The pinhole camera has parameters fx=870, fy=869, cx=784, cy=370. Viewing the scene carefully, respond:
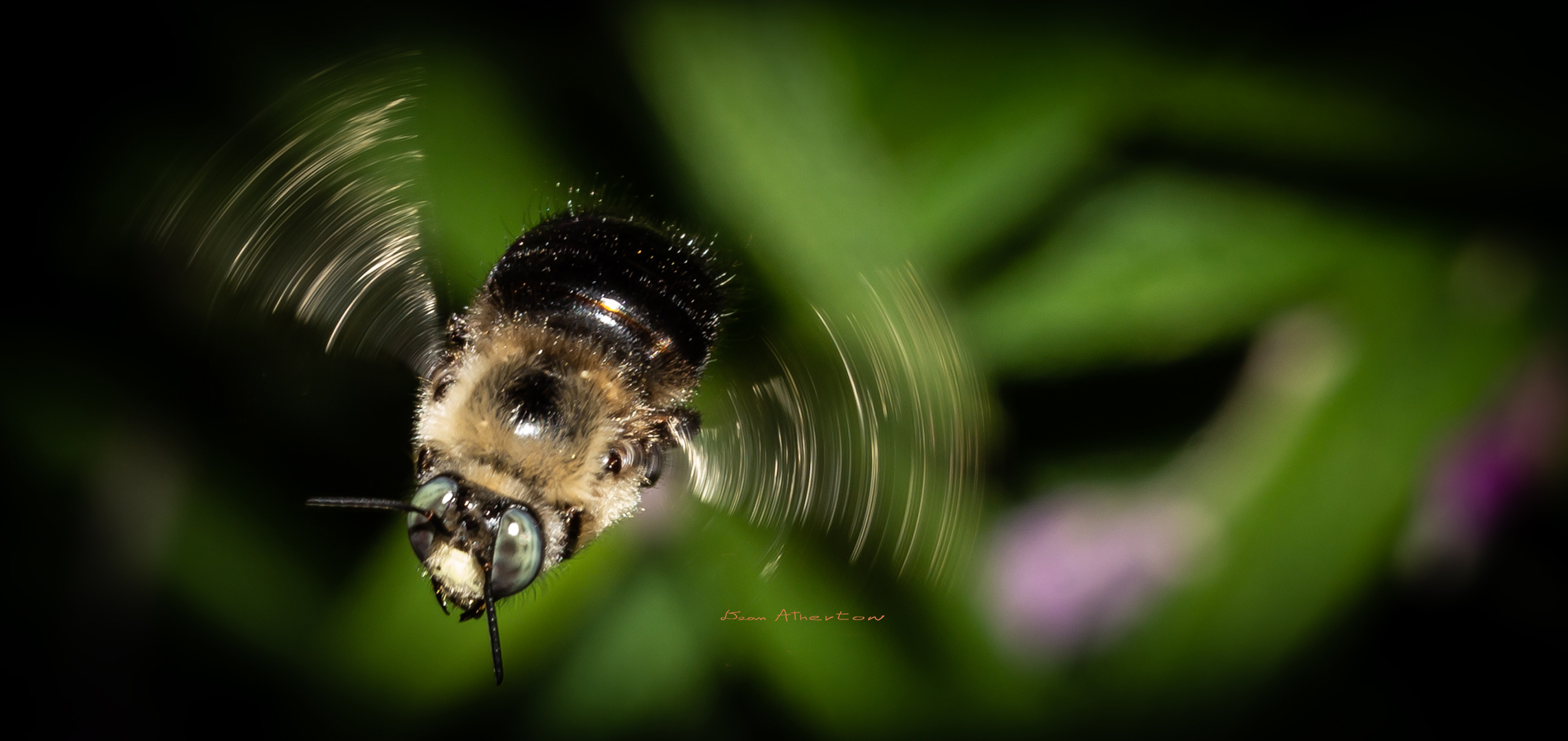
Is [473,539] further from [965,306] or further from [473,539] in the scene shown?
[965,306]

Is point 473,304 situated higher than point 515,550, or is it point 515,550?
point 473,304

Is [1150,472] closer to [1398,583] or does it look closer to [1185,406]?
[1185,406]

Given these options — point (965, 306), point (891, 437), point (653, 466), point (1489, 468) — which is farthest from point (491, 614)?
point (1489, 468)

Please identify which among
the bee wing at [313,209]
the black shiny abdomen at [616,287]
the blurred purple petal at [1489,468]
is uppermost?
the bee wing at [313,209]

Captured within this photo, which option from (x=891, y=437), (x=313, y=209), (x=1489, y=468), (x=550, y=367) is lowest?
(x=1489, y=468)

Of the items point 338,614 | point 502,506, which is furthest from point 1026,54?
point 338,614
